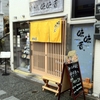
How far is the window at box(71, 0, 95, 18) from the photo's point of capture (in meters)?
5.33

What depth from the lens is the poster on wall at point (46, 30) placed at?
6125 millimetres

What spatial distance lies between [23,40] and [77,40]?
3714mm

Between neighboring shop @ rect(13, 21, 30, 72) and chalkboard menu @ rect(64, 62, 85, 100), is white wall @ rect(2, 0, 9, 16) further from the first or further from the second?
chalkboard menu @ rect(64, 62, 85, 100)

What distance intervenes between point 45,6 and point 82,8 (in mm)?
1778

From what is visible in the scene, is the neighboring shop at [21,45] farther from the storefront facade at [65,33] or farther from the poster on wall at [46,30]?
the poster on wall at [46,30]

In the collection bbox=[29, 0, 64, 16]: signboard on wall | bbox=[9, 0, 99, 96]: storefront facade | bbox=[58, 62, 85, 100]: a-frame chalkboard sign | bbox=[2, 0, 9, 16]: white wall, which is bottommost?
bbox=[58, 62, 85, 100]: a-frame chalkboard sign

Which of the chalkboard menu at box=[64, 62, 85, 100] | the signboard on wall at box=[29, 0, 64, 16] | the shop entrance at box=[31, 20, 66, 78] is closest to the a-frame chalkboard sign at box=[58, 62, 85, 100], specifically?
the chalkboard menu at box=[64, 62, 85, 100]

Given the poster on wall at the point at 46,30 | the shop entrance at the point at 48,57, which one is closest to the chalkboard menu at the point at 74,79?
the shop entrance at the point at 48,57

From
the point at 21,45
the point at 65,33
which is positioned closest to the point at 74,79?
the point at 65,33

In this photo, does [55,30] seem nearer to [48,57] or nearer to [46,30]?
[46,30]

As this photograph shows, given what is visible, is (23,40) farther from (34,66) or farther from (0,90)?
(0,90)

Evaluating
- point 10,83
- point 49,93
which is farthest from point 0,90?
point 49,93

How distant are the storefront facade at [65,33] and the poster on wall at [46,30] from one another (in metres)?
0.20

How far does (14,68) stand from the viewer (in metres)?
8.91
